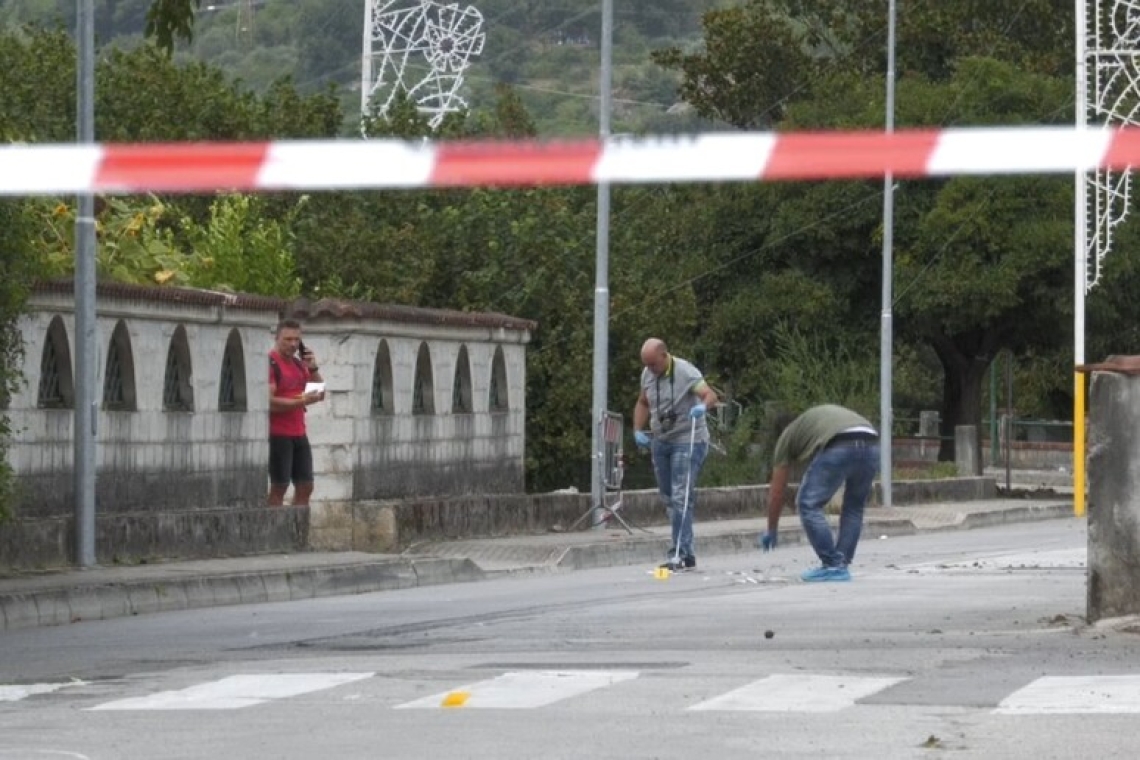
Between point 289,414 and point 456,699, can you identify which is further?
point 289,414

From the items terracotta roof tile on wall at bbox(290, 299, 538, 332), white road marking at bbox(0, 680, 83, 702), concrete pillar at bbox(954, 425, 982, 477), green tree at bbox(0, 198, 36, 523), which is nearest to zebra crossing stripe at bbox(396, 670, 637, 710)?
white road marking at bbox(0, 680, 83, 702)

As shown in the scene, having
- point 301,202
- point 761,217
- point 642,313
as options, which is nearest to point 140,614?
point 301,202

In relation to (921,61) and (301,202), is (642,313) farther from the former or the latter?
(921,61)

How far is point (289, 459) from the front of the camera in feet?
74.7

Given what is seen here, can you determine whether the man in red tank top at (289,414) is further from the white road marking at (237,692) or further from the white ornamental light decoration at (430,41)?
the white ornamental light decoration at (430,41)

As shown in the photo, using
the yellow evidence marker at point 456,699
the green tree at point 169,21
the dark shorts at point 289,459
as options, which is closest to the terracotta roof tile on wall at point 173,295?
the dark shorts at point 289,459

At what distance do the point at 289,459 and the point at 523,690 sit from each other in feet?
39.2

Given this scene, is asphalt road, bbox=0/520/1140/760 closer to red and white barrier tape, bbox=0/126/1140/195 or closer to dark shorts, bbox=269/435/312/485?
red and white barrier tape, bbox=0/126/1140/195

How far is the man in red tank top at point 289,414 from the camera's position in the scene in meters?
22.3

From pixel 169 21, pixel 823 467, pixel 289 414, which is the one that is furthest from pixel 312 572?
pixel 169 21

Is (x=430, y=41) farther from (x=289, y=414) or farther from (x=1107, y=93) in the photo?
(x=289, y=414)

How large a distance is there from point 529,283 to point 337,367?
17986mm

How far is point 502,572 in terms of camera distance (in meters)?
21.9

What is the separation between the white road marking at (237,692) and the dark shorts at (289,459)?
1096cm
